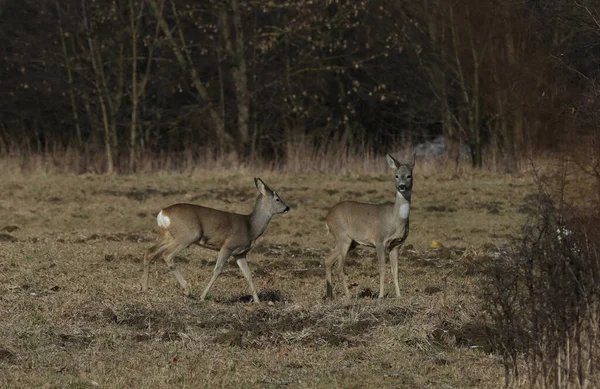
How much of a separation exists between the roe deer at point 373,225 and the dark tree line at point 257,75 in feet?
45.4

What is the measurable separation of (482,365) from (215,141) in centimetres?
2454

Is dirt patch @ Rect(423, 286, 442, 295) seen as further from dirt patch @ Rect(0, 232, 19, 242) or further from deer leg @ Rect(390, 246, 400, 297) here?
dirt patch @ Rect(0, 232, 19, 242)

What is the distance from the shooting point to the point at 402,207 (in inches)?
495

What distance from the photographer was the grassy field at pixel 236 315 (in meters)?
8.59

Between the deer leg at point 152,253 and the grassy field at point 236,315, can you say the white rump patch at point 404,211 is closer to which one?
the grassy field at point 236,315

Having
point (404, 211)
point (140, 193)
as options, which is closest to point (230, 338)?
point (404, 211)

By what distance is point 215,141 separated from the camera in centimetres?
3306

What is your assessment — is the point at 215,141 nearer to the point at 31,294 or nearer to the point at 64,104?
the point at 64,104

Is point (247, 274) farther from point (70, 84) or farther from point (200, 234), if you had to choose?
point (70, 84)

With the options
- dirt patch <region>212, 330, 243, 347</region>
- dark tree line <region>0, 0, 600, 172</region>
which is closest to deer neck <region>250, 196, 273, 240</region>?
dirt patch <region>212, 330, 243, 347</region>

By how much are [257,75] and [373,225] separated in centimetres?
1947

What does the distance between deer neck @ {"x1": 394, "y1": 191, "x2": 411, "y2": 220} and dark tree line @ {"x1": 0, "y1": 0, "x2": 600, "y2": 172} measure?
13.8m

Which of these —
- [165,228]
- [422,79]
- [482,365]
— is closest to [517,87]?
[422,79]

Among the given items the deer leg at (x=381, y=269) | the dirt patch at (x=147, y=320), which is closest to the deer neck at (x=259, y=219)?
the deer leg at (x=381, y=269)
